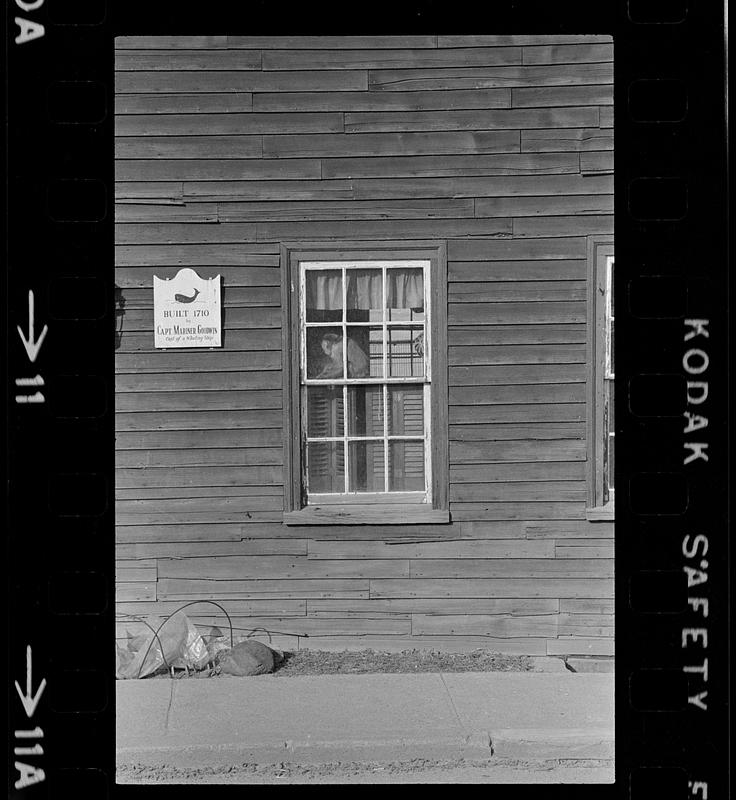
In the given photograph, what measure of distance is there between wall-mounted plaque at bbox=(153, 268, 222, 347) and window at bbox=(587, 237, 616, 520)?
96.9 inches

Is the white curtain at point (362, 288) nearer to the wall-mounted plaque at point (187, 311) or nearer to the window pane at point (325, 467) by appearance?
the wall-mounted plaque at point (187, 311)

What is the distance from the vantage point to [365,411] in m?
6.30

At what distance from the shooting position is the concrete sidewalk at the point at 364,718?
181 inches

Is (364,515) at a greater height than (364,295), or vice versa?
(364,295)

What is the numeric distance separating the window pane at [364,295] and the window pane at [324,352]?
16 centimetres

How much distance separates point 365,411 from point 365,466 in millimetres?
378

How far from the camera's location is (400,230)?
20.1 feet
